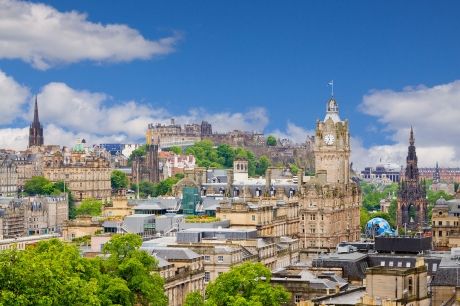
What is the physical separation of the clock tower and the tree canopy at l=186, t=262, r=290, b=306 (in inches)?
3661

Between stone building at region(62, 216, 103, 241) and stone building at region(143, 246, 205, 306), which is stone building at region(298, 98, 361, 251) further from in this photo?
stone building at region(143, 246, 205, 306)

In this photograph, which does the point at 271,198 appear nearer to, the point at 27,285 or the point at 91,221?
the point at 91,221

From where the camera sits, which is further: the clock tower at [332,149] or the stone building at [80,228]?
the clock tower at [332,149]

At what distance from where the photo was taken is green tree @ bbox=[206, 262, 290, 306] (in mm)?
87062

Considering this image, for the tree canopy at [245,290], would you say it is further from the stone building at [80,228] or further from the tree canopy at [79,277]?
the stone building at [80,228]

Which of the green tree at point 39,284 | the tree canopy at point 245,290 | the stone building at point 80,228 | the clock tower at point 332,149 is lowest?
the tree canopy at point 245,290

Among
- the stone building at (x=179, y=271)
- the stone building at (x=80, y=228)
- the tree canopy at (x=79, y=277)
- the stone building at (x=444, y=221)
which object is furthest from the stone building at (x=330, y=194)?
the tree canopy at (x=79, y=277)

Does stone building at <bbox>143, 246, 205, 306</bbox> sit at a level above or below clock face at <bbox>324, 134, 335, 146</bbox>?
below

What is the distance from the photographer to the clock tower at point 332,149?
184625 mm

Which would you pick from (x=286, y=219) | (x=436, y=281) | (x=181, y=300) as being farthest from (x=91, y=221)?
(x=436, y=281)

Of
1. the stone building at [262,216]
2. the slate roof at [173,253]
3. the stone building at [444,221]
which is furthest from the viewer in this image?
the stone building at [444,221]

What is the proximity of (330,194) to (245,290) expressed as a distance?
3296 inches

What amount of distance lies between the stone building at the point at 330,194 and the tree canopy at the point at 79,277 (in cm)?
6545

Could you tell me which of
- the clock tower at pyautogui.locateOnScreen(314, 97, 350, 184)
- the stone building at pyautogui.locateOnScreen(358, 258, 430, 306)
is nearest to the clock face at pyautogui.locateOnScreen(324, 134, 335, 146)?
the clock tower at pyautogui.locateOnScreen(314, 97, 350, 184)
